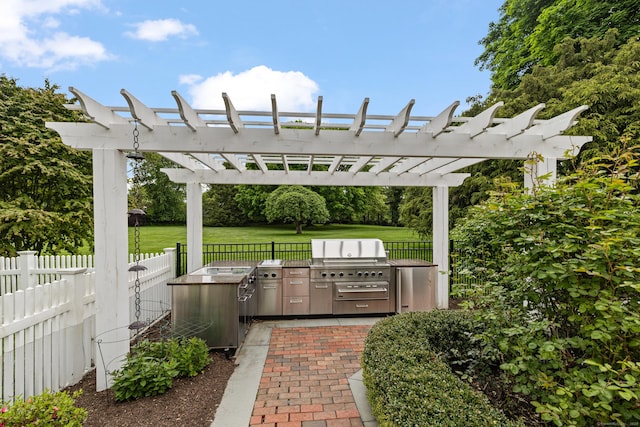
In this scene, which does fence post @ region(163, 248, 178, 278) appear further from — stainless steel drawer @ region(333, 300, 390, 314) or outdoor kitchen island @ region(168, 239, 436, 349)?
stainless steel drawer @ region(333, 300, 390, 314)

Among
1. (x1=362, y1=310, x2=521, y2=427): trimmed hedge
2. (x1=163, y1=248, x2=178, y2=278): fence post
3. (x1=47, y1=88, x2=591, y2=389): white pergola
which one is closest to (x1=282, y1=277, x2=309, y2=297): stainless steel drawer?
(x1=163, y1=248, x2=178, y2=278): fence post

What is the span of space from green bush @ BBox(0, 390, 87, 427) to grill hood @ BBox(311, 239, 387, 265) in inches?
170

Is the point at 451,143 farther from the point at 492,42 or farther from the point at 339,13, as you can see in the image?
the point at 492,42

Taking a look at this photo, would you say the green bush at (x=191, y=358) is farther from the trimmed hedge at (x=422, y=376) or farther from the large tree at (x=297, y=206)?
the large tree at (x=297, y=206)

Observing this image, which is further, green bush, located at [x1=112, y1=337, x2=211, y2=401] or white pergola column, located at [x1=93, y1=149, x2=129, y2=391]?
white pergola column, located at [x1=93, y1=149, x2=129, y2=391]

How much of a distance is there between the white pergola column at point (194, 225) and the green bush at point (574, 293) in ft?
16.1

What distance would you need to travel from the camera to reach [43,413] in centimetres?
158

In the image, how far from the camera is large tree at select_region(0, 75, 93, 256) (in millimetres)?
6238

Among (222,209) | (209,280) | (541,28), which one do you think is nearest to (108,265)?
(209,280)

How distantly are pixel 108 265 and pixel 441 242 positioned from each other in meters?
5.55

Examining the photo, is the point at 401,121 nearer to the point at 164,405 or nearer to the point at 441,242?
the point at 164,405

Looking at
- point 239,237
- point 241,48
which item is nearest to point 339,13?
point 241,48

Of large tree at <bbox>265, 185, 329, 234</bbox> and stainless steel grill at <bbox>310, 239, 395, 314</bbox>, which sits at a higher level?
large tree at <bbox>265, 185, 329, 234</bbox>

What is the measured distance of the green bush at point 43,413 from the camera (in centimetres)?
150
